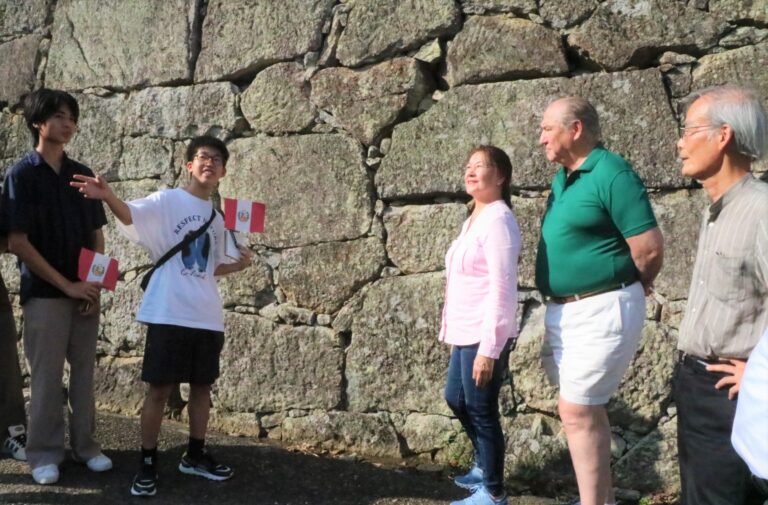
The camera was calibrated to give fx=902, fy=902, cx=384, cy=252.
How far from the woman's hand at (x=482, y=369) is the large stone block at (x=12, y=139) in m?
3.49

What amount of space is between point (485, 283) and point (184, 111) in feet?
7.54

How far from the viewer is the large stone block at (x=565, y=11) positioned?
13.3 ft

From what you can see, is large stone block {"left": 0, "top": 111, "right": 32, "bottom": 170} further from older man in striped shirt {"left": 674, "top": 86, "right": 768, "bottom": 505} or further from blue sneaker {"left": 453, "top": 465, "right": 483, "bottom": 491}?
older man in striped shirt {"left": 674, "top": 86, "right": 768, "bottom": 505}

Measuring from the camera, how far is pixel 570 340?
10.5ft

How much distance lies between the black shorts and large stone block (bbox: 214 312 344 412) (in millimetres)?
737

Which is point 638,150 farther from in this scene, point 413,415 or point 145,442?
point 145,442

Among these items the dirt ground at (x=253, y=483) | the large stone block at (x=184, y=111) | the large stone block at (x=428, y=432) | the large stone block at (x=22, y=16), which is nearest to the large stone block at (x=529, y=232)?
the large stone block at (x=428, y=432)

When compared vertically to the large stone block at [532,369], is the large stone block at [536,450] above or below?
below

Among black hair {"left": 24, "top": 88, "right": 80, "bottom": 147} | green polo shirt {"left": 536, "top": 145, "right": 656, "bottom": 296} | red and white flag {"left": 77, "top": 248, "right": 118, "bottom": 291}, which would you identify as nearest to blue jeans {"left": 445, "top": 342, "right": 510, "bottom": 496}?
green polo shirt {"left": 536, "top": 145, "right": 656, "bottom": 296}

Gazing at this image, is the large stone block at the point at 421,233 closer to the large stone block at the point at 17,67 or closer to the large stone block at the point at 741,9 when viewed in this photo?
the large stone block at the point at 741,9

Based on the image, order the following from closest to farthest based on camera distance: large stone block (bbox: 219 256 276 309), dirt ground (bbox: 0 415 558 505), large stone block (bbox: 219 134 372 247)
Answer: dirt ground (bbox: 0 415 558 505)
large stone block (bbox: 219 134 372 247)
large stone block (bbox: 219 256 276 309)

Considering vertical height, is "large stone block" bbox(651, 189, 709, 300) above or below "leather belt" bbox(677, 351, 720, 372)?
above

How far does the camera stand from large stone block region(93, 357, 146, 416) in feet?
16.7

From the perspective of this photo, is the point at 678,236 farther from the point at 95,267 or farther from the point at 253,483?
the point at 95,267
